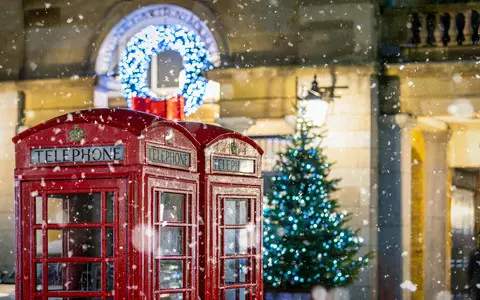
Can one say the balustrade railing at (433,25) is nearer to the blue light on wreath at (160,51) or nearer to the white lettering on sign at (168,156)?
the blue light on wreath at (160,51)

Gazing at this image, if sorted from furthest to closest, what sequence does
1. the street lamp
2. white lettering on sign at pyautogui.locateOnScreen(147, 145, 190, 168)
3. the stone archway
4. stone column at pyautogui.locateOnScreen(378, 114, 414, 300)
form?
the stone archway → stone column at pyautogui.locateOnScreen(378, 114, 414, 300) → the street lamp → white lettering on sign at pyautogui.locateOnScreen(147, 145, 190, 168)

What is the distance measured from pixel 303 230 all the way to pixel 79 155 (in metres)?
7.89

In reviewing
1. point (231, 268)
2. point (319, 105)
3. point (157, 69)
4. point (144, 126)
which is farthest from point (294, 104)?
point (144, 126)

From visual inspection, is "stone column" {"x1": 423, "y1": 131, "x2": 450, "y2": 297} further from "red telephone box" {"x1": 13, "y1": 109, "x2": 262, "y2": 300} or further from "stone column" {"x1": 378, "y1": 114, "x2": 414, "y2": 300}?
"red telephone box" {"x1": 13, "y1": 109, "x2": 262, "y2": 300}

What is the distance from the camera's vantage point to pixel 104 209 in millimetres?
8555

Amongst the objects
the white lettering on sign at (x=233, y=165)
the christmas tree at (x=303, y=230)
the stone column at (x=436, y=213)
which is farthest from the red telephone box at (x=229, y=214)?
the stone column at (x=436, y=213)

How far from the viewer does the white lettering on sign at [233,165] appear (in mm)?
10055

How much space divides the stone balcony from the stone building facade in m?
0.02

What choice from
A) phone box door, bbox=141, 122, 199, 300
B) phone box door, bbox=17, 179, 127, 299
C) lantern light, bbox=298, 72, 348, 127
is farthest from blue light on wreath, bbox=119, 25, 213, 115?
phone box door, bbox=17, 179, 127, 299

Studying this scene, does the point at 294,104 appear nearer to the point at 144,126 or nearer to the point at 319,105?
the point at 319,105

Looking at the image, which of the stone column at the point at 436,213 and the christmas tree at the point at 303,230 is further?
the stone column at the point at 436,213

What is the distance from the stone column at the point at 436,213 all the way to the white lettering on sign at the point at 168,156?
13.4m

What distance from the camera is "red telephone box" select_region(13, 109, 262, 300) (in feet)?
28.0

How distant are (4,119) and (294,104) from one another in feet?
20.1
